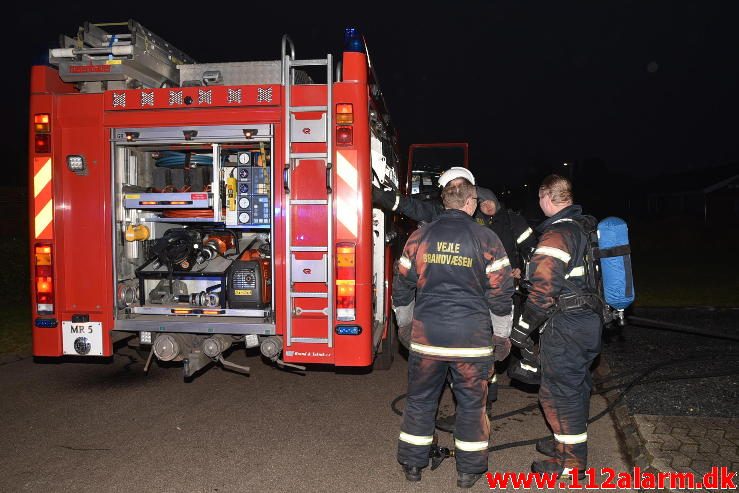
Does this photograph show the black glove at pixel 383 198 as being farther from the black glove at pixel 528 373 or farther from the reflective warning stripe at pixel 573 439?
the reflective warning stripe at pixel 573 439

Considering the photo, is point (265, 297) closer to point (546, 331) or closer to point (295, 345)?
point (295, 345)

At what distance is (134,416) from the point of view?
4.91 meters

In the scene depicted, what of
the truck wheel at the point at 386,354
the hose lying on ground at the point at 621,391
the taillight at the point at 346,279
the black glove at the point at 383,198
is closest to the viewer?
the hose lying on ground at the point at 621,391

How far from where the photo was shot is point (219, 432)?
458 centimetres

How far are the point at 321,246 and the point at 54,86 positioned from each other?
2.53 meters

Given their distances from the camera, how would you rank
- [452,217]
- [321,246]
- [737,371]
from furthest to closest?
[737,371]
[321,246]
[452,217]

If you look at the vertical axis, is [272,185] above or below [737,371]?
above

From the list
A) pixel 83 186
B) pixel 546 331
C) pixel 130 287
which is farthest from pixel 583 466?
pixel 83 186

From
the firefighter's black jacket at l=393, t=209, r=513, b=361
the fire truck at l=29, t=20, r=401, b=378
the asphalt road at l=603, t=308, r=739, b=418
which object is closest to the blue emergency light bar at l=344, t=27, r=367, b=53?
the fire truck at l=29, t=20, r=401, b=378

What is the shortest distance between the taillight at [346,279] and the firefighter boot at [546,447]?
5.21 ft

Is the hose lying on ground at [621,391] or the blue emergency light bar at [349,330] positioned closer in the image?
the hose lying on ground at [621,391]

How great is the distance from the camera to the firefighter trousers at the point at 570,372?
3.81 metres

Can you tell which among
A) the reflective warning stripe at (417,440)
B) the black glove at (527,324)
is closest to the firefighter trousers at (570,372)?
the black glove at (527,324)

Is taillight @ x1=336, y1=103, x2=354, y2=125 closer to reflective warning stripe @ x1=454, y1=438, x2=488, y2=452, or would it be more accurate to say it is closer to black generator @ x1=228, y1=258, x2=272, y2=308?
black generator @ x1=228, y1=258, x2=272, y2=308
